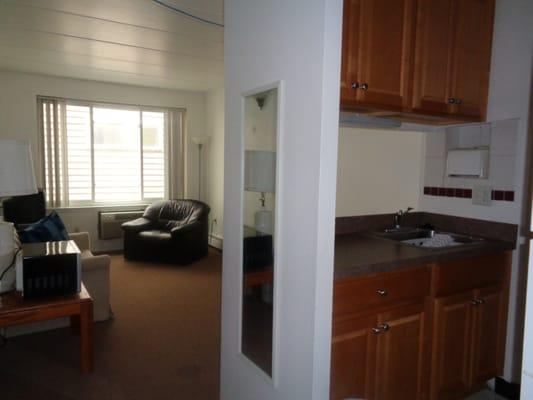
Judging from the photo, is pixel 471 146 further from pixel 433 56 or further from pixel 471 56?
pixel 433 56

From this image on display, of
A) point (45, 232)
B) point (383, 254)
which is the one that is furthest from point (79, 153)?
point (383, 254)

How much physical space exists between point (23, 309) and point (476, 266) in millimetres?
2504

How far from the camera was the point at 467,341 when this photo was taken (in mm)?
2180

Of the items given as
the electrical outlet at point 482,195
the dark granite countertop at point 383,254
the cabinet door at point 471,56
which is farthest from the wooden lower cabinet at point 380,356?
the cabinet door at point 471,56

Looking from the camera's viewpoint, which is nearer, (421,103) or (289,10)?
(289,10)

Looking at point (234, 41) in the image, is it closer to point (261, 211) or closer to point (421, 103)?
point (261, 211)

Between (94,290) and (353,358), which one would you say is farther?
(94,290)

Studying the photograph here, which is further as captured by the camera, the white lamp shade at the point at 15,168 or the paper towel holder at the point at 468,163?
the paper towel holder at the point at 468,163

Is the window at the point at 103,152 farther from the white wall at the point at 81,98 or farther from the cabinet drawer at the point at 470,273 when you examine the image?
the cabinet drawer at the point at 470,273

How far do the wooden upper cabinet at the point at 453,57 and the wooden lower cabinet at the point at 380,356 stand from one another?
1.09 meters

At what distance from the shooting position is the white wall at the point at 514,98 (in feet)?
7.28

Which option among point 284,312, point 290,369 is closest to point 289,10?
point 284,312

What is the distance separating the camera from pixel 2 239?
225 cm

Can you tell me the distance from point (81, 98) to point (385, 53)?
4.85 metres
